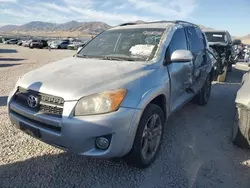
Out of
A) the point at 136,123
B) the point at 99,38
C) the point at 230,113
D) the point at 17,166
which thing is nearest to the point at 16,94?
the point at 17,166

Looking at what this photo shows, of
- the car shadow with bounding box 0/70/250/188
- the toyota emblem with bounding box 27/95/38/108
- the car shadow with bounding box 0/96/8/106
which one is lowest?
the car shadow with bounding box 0/70/250/188

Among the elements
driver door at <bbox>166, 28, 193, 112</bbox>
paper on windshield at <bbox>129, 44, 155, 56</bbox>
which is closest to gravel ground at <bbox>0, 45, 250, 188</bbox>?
driver door at <bbox>166, 28, 193, 112</bbox>

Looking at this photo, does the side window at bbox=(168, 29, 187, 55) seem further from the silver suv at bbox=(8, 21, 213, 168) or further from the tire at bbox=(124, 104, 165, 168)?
the tire at bbox=(124, 104, 165, 168)

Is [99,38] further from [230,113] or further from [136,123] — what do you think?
[230,113]

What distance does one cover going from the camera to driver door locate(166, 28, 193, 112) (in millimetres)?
3412

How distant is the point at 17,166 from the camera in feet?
9.55

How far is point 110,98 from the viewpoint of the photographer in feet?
7.89

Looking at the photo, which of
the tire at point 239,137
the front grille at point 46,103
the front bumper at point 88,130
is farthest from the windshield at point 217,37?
the front grille at point 46,103

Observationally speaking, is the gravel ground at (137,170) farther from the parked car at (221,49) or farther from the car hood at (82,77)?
the parked car at (221,49)

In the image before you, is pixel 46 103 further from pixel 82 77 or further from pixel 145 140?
pixel 145 140

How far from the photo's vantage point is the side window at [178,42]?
3539mm

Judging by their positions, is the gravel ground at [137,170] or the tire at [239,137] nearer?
the gravel ground at [137,170]

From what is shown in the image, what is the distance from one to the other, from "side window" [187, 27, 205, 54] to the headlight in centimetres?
253

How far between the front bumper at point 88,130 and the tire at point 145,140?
146 mm
